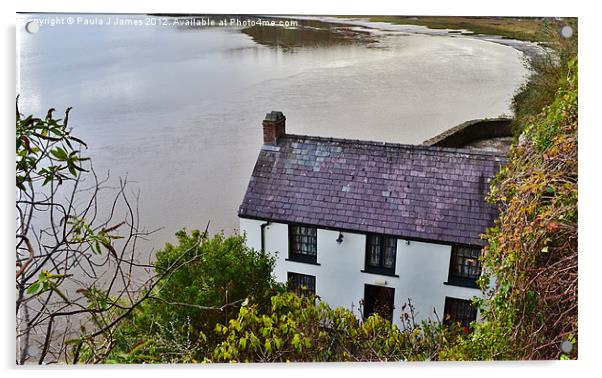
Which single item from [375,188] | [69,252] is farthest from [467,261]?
[69,252]

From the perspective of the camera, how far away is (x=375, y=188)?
2.98 m

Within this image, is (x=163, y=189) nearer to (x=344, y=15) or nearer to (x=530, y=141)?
(x=344, y=15)

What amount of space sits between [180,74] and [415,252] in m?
1.41

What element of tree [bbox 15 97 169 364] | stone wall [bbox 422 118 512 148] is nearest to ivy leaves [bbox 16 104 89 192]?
tree [bbox 15 97 169 364]

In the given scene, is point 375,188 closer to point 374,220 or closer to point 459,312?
point 374,220

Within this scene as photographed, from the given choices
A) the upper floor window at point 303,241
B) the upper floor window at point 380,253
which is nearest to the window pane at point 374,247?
the upper floor window at point 380,253

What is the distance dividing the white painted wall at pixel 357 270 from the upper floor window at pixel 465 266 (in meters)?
0.03

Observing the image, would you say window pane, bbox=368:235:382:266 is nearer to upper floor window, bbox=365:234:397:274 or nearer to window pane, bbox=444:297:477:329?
upper floor window, bbox=365:234:397:274

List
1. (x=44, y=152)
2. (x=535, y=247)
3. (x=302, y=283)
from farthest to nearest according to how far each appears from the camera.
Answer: (x=302, y=283) → (x=535, y=247) → (x=44, y=152)

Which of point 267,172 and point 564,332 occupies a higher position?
point 267,172

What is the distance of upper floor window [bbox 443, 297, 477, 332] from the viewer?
284 cm

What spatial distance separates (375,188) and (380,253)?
0.33 metres

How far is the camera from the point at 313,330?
8.95 feet

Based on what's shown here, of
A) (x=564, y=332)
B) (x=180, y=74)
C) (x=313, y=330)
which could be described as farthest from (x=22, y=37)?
(x=564, y=332)
